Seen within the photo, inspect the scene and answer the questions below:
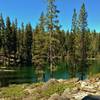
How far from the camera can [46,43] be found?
1842 inches

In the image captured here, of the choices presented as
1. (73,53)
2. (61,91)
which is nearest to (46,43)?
(73,53)

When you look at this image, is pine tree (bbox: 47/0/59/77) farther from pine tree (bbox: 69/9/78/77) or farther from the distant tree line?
pine tree (bbox: 69/9/78/77)

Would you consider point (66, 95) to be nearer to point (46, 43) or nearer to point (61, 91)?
point (61, 91)

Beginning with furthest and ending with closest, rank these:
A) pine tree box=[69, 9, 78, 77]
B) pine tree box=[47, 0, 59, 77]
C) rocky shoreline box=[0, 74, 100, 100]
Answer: pine tree box=[69, 9, 78, 77]
pine tree box=[47, 0, 59, 77]
rocky shoreline box=[0, 74, 100, 100]

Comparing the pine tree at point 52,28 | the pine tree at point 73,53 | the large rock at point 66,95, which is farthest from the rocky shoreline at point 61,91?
the pine tree at point 73,53

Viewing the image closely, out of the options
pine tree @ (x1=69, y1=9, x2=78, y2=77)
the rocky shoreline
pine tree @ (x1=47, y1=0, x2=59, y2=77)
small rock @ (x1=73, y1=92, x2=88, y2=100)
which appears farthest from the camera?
pine tree @ (x1=69, y1=9, x2=78, y2=77)

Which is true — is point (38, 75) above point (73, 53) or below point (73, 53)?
below

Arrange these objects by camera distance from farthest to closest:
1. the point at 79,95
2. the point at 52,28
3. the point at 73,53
A: the point at 73,53 < the point at 52,28 < the point at 79,95

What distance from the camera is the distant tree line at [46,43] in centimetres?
4601

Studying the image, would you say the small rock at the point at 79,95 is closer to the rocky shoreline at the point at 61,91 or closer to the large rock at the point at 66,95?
the rocky shoreline at the point at 61,91

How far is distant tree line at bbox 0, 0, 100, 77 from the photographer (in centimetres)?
4601

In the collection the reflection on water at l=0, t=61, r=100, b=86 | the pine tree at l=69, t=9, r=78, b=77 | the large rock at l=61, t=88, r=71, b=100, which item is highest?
the pine tree at l=69, t=9, r=78, b=77

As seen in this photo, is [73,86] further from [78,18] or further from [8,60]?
[8,60]

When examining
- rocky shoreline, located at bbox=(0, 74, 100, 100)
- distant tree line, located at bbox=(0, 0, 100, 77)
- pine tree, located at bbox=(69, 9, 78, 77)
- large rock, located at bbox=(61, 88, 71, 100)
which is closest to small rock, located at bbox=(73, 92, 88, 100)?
rocky shoreline, located at bbox=(0, 74, 100, 100)
